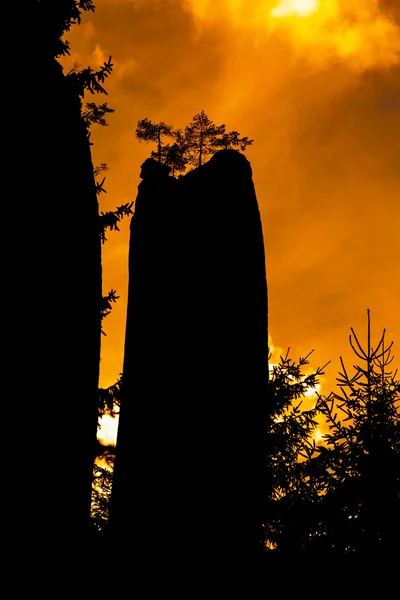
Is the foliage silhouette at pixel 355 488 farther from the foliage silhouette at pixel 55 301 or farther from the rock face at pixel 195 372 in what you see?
the foliage silhouette at pixel 55 301

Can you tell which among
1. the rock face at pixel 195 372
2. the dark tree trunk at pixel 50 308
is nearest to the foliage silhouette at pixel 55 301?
the dark tree trunk at pixel 50 308

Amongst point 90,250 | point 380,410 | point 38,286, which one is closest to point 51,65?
point 90,250

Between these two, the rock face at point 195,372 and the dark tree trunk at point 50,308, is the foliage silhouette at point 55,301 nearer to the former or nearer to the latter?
the dark tree trunk at point 50,308

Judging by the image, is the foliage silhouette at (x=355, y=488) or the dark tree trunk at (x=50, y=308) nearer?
the dark tree trunk at (x=50, y=308)

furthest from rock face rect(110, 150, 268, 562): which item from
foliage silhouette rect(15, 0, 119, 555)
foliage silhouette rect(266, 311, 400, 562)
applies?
foliage silhouette rect(15, 0, 119, 555)

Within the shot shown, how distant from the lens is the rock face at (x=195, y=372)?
287 inches

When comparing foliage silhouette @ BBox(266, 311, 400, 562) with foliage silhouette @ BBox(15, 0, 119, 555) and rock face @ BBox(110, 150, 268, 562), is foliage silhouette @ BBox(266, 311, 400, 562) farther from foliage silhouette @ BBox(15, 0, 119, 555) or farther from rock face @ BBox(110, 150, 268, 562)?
foliage silhouette @ BBox(15, 0, 119, 555)

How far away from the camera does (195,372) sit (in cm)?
814

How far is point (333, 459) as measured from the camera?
24.7 feet

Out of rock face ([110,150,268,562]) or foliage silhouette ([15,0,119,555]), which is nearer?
foliage silhouette ([15,0,119,555])

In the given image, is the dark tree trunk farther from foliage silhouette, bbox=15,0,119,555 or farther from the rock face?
the rock face

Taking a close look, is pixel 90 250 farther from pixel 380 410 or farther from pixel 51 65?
pixel 380 410

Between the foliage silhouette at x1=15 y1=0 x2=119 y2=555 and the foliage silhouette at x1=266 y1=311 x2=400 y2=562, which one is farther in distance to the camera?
the foliage silhouette at x1=266 y1=311 x2=400 y2=562

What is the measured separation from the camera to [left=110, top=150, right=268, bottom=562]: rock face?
24.0 feet
